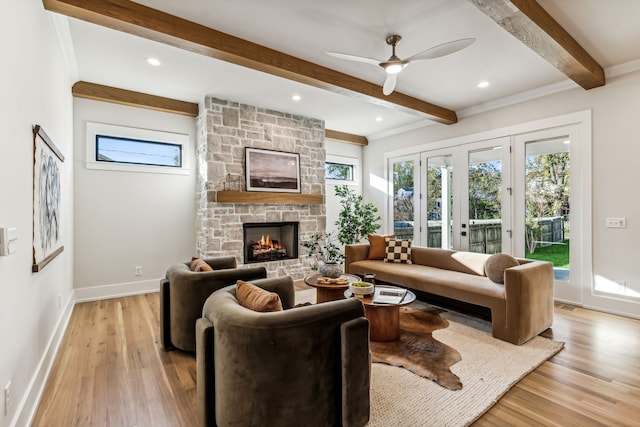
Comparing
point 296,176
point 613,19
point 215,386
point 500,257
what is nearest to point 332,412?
point 215,386

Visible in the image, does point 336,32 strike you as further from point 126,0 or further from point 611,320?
point 611,320

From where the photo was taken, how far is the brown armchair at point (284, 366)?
1543 mm

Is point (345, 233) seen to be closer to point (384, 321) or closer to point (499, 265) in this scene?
point (499, 265)

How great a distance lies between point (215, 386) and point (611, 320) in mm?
4186

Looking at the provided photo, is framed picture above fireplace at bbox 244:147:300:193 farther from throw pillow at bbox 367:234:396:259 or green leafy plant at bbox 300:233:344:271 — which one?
throw pillow at bbox 367:234:396:259

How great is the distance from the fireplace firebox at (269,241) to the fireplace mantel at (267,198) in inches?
16.0

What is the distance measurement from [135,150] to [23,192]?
303 centimetres

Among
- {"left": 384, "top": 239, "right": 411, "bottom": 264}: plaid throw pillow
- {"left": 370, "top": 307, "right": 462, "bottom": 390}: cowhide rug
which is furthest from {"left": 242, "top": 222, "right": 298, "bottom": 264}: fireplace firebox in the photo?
{"left": 370, "top": 307, "right": 462, "bottom": 390}: cowhide rug

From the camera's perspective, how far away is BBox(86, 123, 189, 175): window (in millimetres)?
4355

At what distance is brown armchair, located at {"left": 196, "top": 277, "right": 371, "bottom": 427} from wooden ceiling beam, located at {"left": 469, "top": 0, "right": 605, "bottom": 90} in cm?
234

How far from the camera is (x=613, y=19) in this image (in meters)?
2.76

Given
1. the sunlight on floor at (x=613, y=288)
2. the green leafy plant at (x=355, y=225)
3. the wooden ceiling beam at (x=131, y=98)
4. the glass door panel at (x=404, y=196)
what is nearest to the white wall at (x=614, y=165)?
the sunlight on floor at (x=613, y=288)

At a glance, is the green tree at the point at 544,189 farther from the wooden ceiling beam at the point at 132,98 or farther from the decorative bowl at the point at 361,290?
the wooden ceiling beam at the point at 132,98

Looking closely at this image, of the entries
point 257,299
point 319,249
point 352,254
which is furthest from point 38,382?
point 319,249
